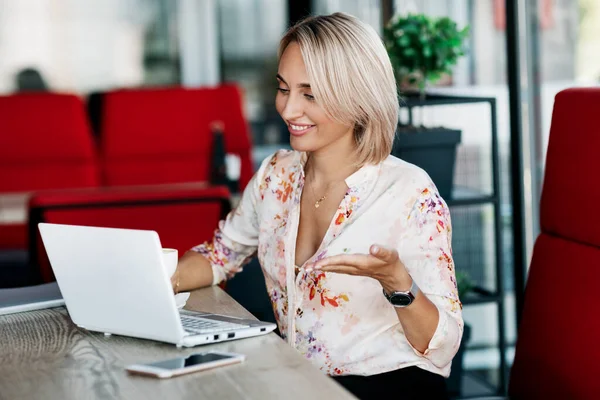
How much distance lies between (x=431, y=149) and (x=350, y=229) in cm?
87

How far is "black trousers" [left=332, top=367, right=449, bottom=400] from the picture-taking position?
5.22ft

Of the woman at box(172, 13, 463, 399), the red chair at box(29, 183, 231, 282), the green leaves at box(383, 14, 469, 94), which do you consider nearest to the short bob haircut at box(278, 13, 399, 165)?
the woman at box(172, 13, 463, 399)

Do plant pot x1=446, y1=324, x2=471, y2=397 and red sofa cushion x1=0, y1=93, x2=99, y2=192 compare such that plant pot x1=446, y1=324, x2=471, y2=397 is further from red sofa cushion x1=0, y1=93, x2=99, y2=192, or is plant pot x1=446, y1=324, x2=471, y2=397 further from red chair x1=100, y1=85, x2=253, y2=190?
red sofa cushion x1=0, y1=93, x2=99, y2=192

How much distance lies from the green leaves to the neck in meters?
0.85

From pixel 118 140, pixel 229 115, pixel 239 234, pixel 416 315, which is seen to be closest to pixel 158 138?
pixel 118 140

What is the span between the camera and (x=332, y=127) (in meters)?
1.71

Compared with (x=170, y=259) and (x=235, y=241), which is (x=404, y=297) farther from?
(x=235, y=241)

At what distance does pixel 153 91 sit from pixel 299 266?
102 inches

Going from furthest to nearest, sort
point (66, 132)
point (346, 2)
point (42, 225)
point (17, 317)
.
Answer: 1. point (346, 2)
2. point (66, 132)
3. point (17, 317)
4. point (42, 225)

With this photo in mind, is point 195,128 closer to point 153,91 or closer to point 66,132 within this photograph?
point 153,91

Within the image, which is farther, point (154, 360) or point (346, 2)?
point (346, 2)

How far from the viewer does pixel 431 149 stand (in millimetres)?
2473

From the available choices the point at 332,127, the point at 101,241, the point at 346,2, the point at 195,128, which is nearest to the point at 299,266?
the point at 332,127

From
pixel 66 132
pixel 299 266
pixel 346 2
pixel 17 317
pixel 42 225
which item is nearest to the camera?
pixel 42 225
